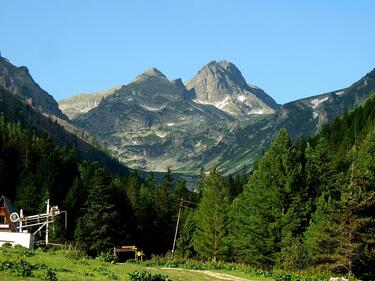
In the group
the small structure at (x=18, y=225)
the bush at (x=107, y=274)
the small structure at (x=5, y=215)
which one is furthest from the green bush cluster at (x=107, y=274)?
the small structure at (x=5, y=215)

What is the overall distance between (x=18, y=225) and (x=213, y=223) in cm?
3443

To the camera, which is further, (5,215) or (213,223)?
(213,223)

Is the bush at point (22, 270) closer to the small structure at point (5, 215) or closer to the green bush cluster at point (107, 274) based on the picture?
the green bush cluster at point (107, 274)

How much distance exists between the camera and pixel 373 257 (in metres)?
58.3

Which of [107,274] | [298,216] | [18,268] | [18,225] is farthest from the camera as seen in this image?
[298,216]

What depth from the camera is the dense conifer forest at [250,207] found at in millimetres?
57750

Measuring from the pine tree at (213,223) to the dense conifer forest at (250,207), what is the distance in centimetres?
17

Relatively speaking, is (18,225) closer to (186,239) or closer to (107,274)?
(107,274)

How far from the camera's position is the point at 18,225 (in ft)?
242

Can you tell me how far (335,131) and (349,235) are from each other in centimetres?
12578

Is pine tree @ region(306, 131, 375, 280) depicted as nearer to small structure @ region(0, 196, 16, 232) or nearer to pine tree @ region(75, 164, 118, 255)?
small structure @ region(0, 196, 16, 232)

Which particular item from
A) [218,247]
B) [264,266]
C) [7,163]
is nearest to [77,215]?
[7,163]

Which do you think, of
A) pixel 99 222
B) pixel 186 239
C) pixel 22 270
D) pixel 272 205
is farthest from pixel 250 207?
pixel 22 270

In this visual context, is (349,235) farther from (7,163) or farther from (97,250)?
(7,163)
